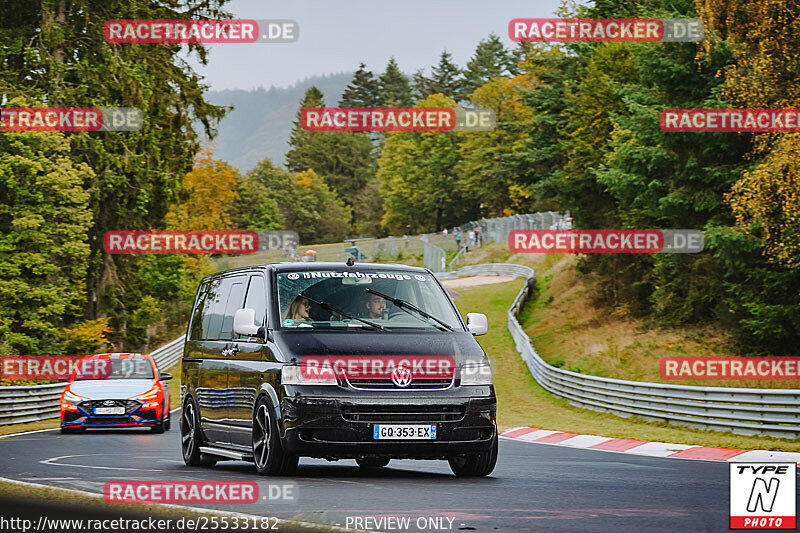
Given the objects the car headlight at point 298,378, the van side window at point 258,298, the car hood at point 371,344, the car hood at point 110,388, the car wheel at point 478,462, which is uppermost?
the van side window at point 258,298

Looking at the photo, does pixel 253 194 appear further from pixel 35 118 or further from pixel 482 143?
pixel 35 118

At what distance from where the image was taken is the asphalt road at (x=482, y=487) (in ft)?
27.9

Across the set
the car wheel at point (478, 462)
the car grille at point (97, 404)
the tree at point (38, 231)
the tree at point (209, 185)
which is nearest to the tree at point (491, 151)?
the tree at point (209, 185)

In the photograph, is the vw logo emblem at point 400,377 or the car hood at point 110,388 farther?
the car hood at point 110,388

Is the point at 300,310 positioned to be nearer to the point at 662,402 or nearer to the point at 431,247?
the point at 662,402

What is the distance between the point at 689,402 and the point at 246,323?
58.4 feet

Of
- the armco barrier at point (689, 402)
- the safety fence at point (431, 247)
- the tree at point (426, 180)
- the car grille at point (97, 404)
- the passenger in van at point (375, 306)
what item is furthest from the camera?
the tree at point (426, 180)

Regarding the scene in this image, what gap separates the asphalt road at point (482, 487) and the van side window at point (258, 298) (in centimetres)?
159

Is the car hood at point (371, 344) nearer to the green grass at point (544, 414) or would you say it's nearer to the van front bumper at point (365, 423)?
the van front bumper at point (365, 423)

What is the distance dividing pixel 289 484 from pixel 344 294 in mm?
2209

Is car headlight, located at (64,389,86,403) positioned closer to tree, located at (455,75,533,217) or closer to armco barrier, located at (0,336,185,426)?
armco barrier, located at (0,336,185,426)

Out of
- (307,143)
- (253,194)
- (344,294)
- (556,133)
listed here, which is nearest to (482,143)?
(253,194)

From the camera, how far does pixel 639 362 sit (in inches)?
1674

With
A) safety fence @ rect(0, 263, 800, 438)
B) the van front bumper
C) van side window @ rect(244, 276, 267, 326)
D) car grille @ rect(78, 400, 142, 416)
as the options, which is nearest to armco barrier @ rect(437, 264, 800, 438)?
safety fence @ rect(0, 263, 800, 438)
